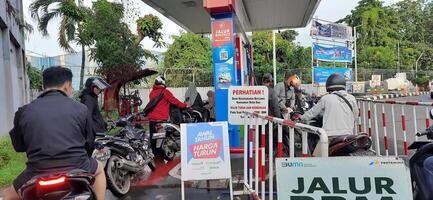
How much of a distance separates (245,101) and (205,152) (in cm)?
97

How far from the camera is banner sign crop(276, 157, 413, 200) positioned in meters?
2.95

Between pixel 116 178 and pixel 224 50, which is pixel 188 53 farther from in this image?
pixel 116 178

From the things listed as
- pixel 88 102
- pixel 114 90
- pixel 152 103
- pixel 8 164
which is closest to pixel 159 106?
pixel 152 103

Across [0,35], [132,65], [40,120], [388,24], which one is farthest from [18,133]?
[388,24]

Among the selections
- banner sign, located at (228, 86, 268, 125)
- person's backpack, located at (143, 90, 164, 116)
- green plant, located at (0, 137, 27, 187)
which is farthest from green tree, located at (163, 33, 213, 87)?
banner sign, located at (228, 86, 268, 125)

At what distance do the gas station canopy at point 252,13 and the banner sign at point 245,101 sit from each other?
15.8ft

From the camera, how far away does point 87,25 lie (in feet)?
51.6

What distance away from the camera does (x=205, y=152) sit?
5.48 meters

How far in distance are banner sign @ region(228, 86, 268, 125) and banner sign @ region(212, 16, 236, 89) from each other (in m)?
2.67

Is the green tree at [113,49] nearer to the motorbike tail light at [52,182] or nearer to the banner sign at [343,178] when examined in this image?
the motorbike tail light at [52,182]

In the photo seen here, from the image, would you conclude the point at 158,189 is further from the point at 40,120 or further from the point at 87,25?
the point at 87,25

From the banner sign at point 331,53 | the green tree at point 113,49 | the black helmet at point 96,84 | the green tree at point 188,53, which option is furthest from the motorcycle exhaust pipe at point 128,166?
the green tree at point 188,53

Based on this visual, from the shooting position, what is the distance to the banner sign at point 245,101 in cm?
591

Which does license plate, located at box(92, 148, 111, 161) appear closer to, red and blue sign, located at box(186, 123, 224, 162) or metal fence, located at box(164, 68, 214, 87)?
red and blue sign, located at box(186, 123, 224, 162)
